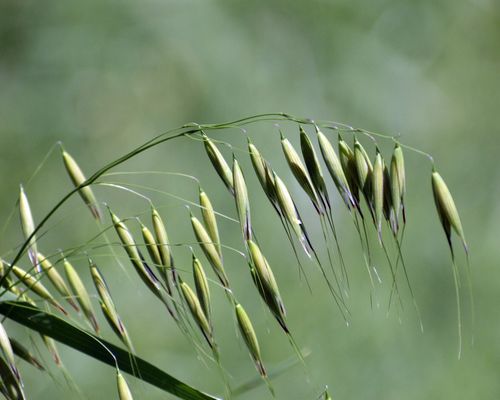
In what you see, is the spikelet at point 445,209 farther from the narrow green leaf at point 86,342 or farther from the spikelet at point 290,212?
the narrow green leaf at point 86,342

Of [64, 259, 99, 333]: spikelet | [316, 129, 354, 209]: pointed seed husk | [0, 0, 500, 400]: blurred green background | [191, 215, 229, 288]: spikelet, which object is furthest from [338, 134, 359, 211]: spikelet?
[0, 0, 500, 400]: blurred green background

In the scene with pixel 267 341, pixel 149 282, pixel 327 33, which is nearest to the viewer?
pixel 149 282

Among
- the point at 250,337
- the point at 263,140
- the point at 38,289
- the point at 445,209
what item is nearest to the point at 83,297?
the point at 38,289

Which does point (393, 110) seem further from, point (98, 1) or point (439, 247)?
point (98, 1)

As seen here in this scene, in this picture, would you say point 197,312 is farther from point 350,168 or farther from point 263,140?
point 263,140

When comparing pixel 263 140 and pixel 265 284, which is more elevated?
pixel 265 284

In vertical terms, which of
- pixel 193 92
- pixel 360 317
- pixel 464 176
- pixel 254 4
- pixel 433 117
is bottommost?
pixel 360 317

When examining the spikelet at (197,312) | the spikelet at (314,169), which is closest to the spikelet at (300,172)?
the spikelet at (314,169)

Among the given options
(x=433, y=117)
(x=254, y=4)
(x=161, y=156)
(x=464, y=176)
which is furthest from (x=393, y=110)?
(x=161, y=156)
